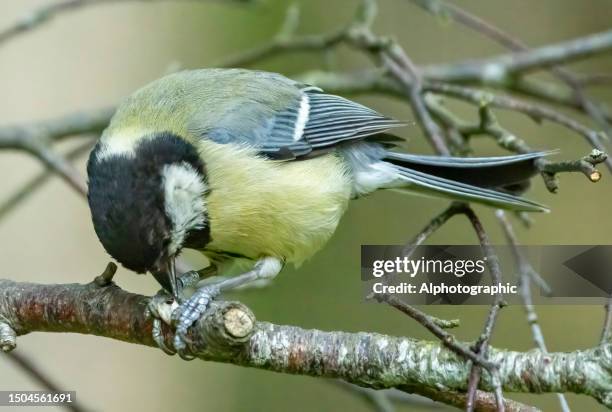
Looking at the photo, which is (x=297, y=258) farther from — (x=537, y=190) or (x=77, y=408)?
(x=537, y=190)

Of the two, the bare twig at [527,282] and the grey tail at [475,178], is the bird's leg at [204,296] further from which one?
the bare twig at [527,282]

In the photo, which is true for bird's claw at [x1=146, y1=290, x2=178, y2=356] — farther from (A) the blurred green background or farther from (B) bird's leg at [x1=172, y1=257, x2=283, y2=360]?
(A) the blurred green background

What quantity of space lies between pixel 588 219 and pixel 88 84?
88.5 inches

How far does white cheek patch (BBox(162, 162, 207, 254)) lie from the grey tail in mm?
625

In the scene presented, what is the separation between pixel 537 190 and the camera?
3553 millimetres

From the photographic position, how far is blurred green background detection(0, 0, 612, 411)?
3518 millimetres

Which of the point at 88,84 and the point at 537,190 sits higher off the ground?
the point at 88,84

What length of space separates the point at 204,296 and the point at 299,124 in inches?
24.5

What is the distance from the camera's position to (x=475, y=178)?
7.31 feet

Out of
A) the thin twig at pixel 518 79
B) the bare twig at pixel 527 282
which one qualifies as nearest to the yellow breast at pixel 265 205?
the bare twig at pixel 527 282

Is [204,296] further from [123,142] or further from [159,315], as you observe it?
[123,142]

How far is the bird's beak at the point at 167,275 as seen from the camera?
1.79m

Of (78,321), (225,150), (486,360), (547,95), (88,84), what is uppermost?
(88,84)

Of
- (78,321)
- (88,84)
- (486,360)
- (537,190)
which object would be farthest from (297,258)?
(88,84)
